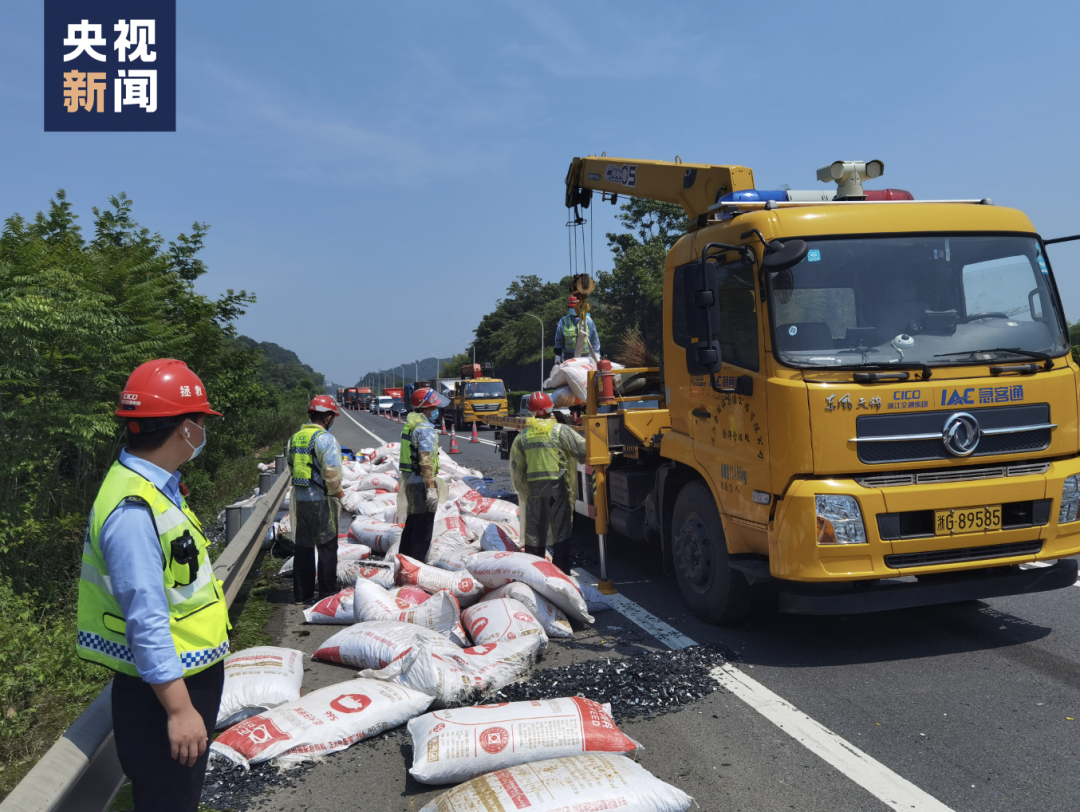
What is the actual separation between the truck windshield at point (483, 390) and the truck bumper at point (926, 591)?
29213 millimetres

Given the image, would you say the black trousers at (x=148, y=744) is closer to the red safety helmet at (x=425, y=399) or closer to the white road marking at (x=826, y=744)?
the white road marking at (x=826, y=744)

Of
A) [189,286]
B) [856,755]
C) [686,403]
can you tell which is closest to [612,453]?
[686,403]

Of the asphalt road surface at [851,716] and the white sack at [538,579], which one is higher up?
the white sack at [538,579]

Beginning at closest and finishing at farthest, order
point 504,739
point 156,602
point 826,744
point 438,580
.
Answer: point 156,602 < point 504,739 < point 826,744 < point 438,580

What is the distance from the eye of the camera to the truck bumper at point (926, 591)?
15.6 ft

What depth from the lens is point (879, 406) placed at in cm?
465

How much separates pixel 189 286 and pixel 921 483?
1482 cm

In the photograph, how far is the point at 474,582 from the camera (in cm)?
611

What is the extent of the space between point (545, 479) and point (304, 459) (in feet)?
6.79

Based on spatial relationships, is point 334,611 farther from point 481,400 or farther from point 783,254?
point 481,400

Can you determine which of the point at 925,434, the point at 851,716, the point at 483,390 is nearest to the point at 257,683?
the point at 851,716

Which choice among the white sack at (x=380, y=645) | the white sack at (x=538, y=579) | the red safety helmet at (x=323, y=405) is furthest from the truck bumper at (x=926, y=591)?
the red safety helmet at (x=323, y=405)

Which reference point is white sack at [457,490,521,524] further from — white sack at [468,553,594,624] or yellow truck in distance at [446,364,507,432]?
yellow truck in distance at [446,364,507,432]

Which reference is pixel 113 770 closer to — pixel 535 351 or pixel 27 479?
pixel 27 479
